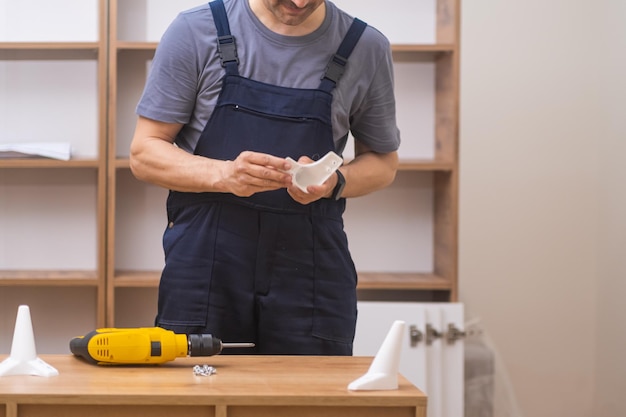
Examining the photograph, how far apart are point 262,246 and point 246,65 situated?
40 cm

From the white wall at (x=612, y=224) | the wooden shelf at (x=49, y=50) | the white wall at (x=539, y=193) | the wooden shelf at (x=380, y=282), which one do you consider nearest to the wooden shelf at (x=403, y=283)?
the wooden shelf at (x=380, y=282)

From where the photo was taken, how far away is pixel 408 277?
11.6 feet

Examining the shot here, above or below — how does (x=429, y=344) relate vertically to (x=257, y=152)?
below

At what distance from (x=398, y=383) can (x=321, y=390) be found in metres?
0.14

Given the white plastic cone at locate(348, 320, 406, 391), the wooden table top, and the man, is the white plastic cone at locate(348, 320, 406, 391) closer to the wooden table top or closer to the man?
the wooden table top

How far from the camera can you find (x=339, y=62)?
77.4 inches

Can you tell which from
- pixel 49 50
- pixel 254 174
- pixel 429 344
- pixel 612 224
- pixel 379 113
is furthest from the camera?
pixel 612 224

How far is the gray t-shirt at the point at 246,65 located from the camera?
1.92 meters

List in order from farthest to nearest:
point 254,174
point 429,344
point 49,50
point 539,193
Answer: point 539,193 → point 49,50 → point 429,344 → point 254,174

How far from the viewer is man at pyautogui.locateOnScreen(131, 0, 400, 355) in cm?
183

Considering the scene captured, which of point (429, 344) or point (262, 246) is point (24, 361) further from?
point (429, 344)

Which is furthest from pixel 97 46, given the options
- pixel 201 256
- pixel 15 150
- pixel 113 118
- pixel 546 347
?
pixel 546 347

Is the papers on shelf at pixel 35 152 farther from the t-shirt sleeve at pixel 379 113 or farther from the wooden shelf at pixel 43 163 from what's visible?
the t-shirt sleeve at pixel 379 113

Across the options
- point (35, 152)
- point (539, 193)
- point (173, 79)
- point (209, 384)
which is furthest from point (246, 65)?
point (539, 193)
